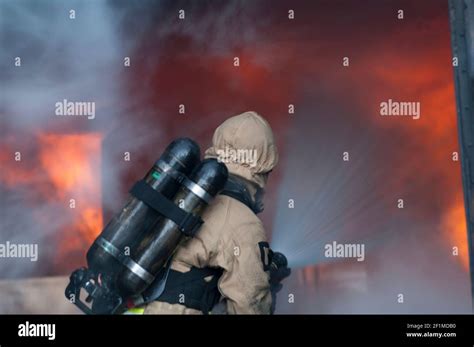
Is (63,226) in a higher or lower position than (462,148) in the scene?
lower

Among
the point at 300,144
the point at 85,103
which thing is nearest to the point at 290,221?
the point at 300,144

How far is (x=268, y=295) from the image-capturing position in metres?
3.05

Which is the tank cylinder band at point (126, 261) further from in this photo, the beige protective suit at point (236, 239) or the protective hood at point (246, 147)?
the protective hood at point (246, 147)

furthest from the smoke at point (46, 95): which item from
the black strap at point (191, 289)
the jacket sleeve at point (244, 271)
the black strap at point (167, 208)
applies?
the jacket sleeve at point (244, 271)

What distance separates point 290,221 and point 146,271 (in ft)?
5.06

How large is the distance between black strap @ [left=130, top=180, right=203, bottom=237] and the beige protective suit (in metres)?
0.06

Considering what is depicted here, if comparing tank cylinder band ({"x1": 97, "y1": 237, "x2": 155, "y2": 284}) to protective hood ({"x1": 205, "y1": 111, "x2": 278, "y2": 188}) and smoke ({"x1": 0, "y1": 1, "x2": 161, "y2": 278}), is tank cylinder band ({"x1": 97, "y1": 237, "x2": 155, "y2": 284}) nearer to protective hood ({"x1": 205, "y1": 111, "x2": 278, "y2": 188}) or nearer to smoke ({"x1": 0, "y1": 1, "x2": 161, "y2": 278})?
protective hood ({"x1": 205, "y1": 111, "x2": 278, "y2": 188})

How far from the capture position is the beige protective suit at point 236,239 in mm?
2943

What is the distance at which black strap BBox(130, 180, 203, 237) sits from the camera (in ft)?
9.71
